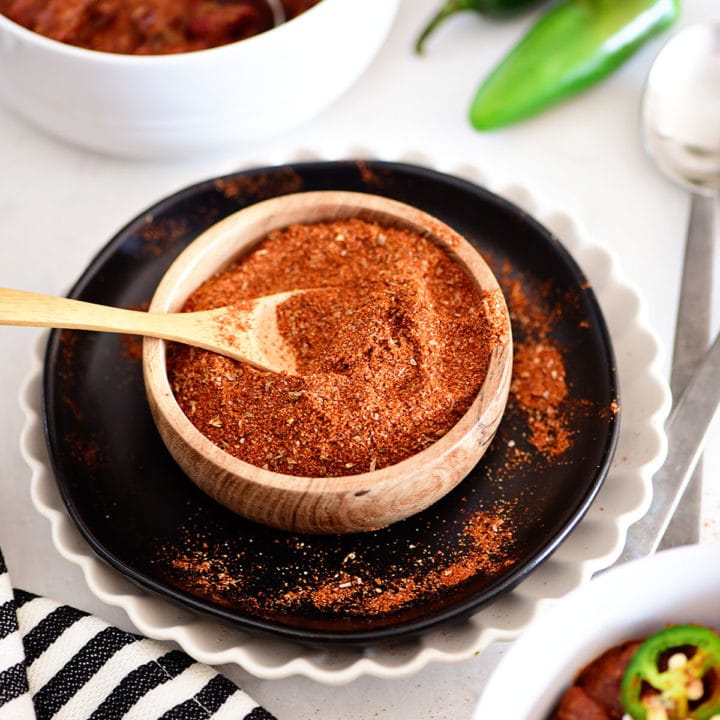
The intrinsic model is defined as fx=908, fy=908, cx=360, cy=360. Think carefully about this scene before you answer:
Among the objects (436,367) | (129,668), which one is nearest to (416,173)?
(436,367)

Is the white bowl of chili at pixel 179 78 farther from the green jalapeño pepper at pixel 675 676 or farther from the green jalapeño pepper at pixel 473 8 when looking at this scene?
the green jalapeño pepper at pixel 675 676

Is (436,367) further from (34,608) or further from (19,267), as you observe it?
(19,267)

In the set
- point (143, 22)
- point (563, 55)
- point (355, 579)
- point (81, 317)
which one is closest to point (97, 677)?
point (355, 579)

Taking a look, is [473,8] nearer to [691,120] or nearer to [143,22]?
[691,120]

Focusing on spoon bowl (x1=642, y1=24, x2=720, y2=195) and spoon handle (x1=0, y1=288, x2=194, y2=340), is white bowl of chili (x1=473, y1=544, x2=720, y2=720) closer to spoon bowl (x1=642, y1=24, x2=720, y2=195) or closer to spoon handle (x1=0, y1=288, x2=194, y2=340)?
spoon handle (x1=0, y1=288, x2=194, y2=340)

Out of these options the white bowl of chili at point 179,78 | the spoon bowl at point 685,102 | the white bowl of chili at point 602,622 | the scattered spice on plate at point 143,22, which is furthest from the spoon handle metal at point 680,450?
the scattered spice on plate at point 143,22
